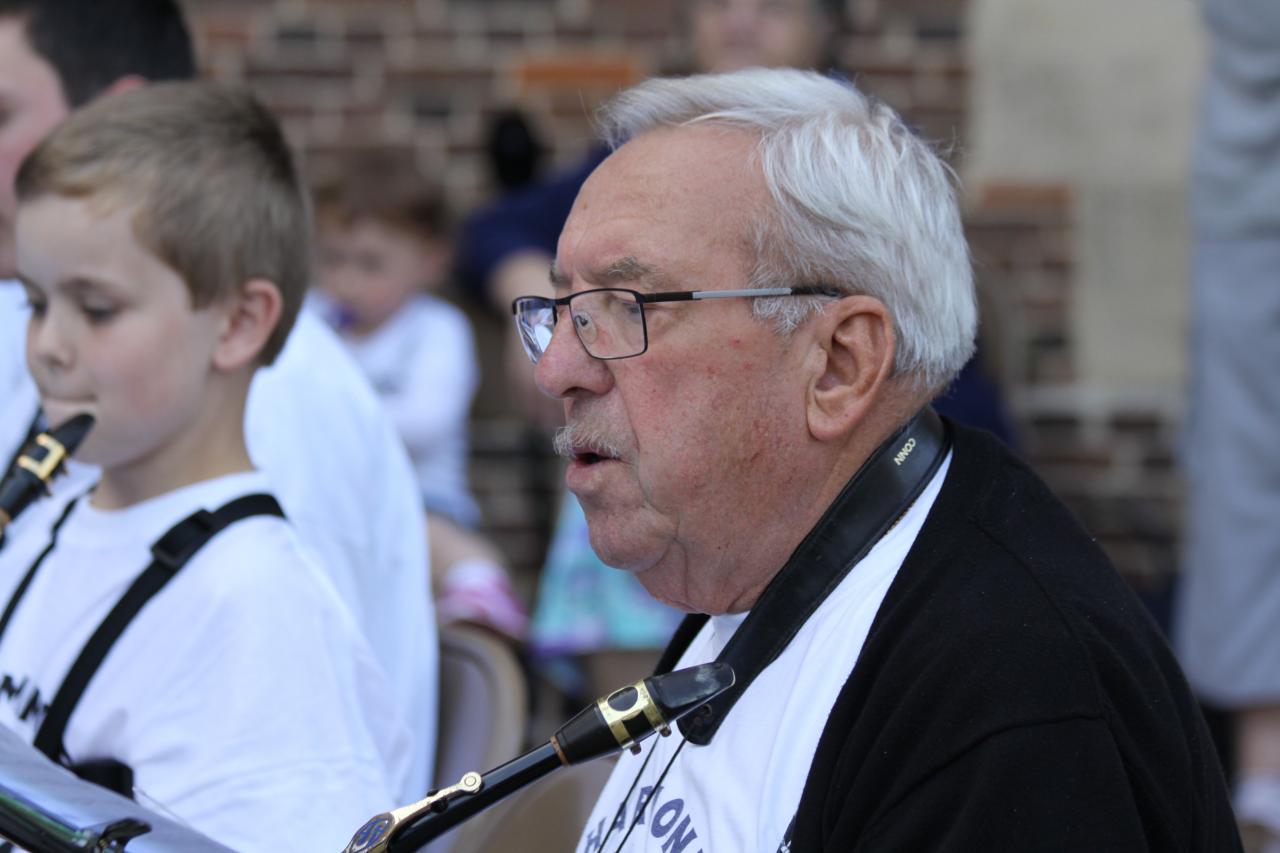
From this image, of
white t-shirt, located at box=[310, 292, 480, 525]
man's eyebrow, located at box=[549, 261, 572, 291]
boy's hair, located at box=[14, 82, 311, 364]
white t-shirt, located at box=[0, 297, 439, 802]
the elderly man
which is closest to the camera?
the elderly man

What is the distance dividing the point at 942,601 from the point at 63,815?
2.45 ft

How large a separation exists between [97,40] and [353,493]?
93cm

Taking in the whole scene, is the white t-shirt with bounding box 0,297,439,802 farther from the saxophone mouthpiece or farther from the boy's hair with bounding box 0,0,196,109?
the saxophone mouthpiece

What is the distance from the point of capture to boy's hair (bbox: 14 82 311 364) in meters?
1.88

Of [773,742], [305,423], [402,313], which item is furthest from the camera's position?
[402,313]

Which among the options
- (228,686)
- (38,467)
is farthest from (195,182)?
(228,686)

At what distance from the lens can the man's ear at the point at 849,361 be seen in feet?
4.82

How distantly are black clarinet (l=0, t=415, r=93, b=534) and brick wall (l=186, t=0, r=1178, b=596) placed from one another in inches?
123

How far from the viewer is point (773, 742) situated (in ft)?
4.58

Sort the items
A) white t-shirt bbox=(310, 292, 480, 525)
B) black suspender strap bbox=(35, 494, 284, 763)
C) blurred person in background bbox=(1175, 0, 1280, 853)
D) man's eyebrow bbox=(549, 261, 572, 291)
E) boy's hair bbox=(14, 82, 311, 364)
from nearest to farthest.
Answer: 1. man's eyebrow bbox=(549, 261, 572, 291)
2. black suspender strap bbox=(35, 494, 284, 763)
3. boy's hair bbox=(14, 82, 311, 364)
4. blurred person in background bbox=(1175, 0, 1280, 853)
5. white t-shirt bbox=(310, 292, 480, 525)

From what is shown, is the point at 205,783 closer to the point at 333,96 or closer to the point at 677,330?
the point at 677,330

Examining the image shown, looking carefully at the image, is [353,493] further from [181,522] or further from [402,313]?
[402,313]

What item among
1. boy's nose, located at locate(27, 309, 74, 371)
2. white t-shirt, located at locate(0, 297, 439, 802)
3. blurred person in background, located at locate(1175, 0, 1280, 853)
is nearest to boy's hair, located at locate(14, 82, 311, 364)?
boy's nose, located at locate(27, 309, 74, 371)

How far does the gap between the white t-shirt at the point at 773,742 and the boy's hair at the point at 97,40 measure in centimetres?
169
